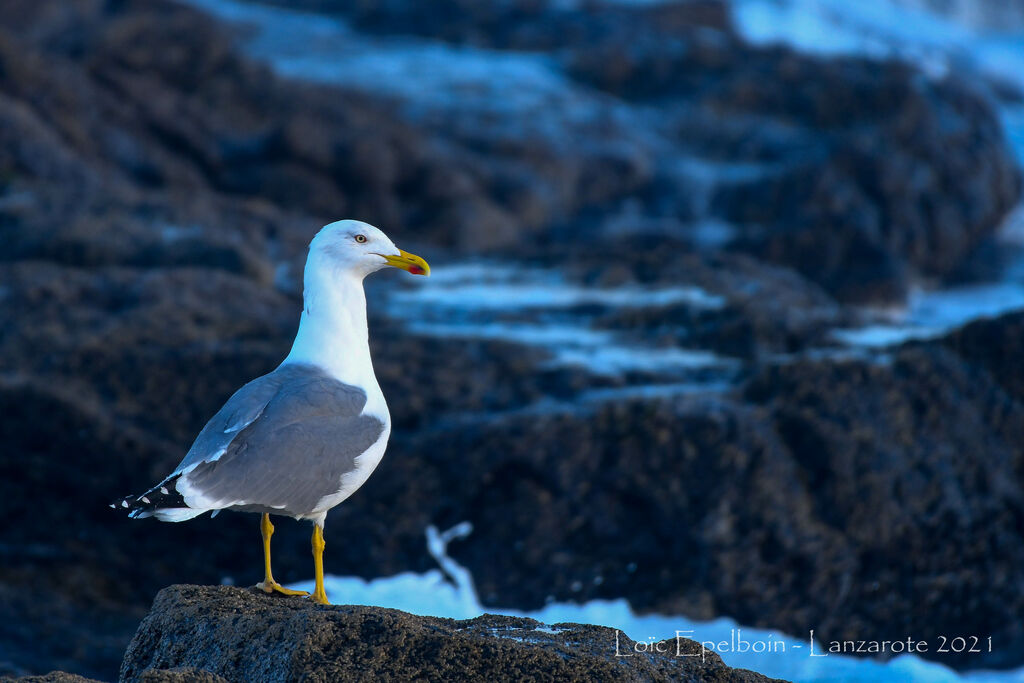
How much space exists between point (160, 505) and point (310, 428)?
30.7 inches

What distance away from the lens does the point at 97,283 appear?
8.93 m

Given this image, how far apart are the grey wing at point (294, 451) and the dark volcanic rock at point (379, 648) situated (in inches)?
18.1

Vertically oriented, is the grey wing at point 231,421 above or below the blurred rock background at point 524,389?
above

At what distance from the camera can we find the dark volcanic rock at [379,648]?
13.0 feet

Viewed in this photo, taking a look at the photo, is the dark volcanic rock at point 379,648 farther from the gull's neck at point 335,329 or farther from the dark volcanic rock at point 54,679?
the gull's neck at point 335,329

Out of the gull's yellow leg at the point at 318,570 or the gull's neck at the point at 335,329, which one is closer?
the gull's yellow leg at the point at 318,570

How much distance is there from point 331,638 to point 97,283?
578 centimetres

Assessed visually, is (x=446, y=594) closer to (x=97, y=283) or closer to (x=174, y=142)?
(x=97, y=283)

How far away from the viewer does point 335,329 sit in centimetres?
548

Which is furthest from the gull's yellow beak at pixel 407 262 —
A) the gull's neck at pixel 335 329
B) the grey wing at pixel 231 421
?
the grey wing at pixel 231 421

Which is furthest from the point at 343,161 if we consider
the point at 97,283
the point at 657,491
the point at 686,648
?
the point at 686,648

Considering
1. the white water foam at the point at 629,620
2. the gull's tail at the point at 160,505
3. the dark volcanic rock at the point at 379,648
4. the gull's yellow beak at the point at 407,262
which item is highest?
the gull's yellow beak at the point at 407,262

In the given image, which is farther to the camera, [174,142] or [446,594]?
[174,142]

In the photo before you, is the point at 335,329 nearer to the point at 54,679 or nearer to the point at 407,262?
the point at 407,262
